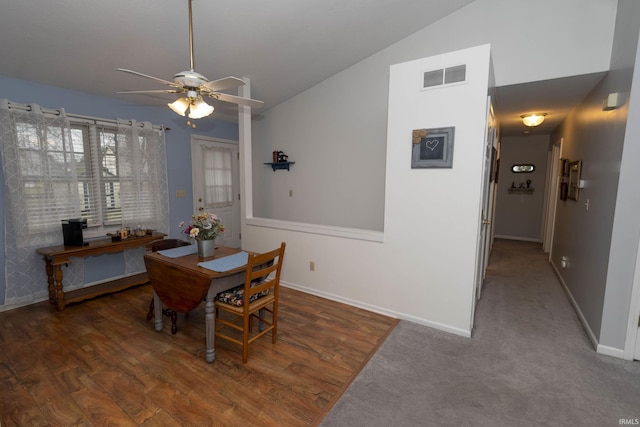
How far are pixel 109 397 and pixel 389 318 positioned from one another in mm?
2225

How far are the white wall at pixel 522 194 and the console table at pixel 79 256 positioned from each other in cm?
716

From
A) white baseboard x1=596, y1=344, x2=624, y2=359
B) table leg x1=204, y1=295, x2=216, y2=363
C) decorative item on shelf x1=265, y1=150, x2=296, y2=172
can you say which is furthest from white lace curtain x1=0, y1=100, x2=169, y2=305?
white baseboard x1=596, y1=344, x2=624, y2=359

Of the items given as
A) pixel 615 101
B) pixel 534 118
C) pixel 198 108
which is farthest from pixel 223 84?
pixel 534 118

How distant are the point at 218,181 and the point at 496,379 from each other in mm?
4442

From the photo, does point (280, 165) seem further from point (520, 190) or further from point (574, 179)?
point (520, 190)

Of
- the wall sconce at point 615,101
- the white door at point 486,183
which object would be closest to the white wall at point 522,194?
the white door at point 486,183

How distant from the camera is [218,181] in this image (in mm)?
4887

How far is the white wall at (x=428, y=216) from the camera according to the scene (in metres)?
2.33

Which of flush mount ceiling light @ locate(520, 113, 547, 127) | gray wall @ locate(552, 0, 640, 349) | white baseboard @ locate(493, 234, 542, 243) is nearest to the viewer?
gray wall @ locate(552, 0, 640, 349)

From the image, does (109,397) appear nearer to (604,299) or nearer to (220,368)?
(220,368)

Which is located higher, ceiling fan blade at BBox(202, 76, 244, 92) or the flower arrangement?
ceiling fan blade at BBox(202, 76, 244, 92)

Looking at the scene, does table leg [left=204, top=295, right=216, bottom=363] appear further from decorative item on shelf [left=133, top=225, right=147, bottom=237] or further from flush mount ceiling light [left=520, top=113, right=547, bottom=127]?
flush mount ceiling light [left=520, top=113, right=547, bottom=127]

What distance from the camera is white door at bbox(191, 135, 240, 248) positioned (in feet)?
14.9

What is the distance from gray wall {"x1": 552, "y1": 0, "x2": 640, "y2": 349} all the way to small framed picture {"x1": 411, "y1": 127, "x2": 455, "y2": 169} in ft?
3.82
